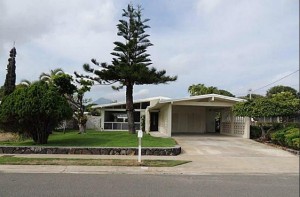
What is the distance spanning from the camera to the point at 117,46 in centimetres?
2420

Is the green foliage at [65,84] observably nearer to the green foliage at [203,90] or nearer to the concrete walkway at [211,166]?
the concrete walkway at [211,166]

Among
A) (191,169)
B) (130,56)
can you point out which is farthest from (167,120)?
(191,169)

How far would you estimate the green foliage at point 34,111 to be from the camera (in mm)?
15969

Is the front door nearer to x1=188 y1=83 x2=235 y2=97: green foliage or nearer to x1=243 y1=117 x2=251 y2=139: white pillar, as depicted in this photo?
x1=243 y1=117 x2=251 y2=139: white pillar

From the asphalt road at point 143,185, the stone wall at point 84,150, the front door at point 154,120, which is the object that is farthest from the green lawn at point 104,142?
the front door at point 154,120

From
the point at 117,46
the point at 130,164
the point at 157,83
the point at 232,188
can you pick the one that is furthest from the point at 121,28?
the point at 232,188

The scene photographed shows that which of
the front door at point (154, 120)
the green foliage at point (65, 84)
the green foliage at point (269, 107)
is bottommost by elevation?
the front door at point (154, 120)

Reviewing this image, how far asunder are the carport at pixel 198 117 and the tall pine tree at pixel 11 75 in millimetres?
10969

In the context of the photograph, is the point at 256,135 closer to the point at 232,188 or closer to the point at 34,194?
the point at 232,188

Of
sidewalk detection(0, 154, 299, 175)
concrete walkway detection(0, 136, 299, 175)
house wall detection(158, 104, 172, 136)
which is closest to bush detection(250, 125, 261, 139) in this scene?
house wall detection(158, 104, 172, 136)

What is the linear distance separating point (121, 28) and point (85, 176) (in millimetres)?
15642

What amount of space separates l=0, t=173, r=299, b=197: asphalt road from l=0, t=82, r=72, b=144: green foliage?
604 centimetres

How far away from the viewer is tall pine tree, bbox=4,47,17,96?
27.0 metres

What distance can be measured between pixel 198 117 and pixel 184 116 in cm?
134
